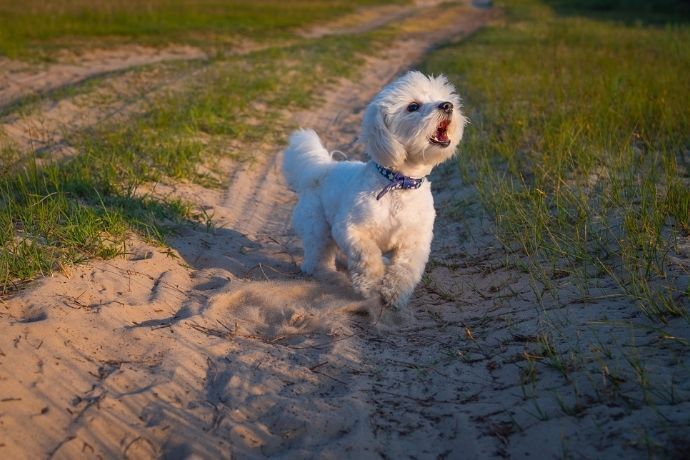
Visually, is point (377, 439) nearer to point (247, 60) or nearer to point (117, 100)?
point (117, 100)

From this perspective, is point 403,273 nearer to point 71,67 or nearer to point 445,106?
point 445,106

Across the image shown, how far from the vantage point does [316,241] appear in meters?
5.39

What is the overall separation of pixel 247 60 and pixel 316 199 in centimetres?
1050

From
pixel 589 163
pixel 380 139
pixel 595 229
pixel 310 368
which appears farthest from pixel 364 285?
pixel 589 163

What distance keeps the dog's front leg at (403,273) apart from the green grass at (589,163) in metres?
0.81

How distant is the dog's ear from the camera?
4582 mm

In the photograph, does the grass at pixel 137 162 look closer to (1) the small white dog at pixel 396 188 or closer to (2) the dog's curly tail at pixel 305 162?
(2) the dog's curly tail at pixel 305 162

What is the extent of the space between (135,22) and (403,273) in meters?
19.1

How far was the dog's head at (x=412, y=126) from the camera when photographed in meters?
4.53

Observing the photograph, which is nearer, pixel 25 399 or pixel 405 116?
pixel 25 399

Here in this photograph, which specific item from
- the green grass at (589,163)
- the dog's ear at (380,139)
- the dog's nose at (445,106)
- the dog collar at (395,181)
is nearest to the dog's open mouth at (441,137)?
the dog's nose at (445,106)

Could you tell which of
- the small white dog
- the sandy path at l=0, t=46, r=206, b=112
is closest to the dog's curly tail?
the small white dog

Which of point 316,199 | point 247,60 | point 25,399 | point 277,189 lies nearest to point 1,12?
point 247,60

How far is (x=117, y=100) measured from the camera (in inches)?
415
